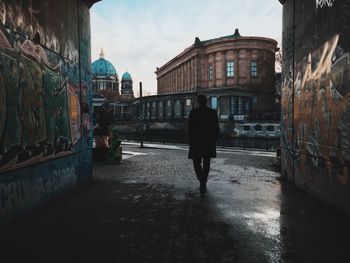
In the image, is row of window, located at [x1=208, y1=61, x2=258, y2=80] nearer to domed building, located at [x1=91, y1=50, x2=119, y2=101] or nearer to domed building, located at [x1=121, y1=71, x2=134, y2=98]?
domed building, located at [x1=91, y1=50, x2=119, y2=101]

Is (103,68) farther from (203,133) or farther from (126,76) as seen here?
(203,133)

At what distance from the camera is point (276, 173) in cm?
842

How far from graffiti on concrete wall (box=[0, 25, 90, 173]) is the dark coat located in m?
2.47

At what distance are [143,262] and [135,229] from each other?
0.94 meters

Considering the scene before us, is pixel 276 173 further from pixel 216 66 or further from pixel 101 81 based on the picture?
pixel 101 81

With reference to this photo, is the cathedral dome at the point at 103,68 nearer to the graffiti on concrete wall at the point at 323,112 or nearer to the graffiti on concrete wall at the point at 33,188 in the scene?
the graffiti on concrete wall at the point at 33,188

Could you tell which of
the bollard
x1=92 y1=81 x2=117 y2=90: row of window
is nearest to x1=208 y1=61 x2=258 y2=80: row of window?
the bollard

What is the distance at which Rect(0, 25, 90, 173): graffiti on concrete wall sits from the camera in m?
3.85

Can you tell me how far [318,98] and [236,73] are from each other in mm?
44401

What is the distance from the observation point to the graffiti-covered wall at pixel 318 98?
14.1 ft

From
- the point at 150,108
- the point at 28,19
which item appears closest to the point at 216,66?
the point at 150,108

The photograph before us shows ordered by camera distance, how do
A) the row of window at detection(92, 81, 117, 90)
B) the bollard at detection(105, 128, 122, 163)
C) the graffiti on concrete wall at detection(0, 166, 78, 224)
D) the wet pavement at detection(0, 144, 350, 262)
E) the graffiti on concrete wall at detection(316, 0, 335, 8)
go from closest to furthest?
the wet pavement at detection(0, 144, 350, 262), the graffiti on concrete wall at detection(0, 166, 78, 224), the graffiti on concrete wall at detection(316, 0, 335, 8), the bollard at detection(105, 128, 122, 163), the row of window at detection(92, 81, 117, 90)

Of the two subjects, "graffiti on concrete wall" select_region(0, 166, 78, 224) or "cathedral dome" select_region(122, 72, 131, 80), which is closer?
"graffiti on concrete wall" select_region(0, 166, 78, 224)

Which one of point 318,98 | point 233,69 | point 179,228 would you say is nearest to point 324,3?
point 318,98
